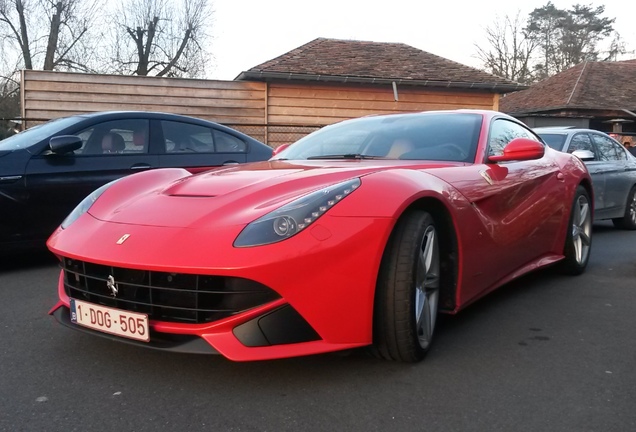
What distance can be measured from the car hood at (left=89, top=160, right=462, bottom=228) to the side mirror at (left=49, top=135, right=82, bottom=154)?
1.90 m

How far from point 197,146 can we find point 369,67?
11492mm

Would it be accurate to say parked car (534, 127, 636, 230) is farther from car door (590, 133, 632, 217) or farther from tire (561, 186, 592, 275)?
tire (561, 186, 592, 275)

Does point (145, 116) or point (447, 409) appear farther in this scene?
point (145, 116)

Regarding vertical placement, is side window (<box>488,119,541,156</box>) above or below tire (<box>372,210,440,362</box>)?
above

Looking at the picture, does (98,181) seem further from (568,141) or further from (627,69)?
(627,69)

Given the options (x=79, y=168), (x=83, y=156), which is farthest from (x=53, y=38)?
(x=79, y=168)

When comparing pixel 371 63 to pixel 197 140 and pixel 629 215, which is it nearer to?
pixel 629 215

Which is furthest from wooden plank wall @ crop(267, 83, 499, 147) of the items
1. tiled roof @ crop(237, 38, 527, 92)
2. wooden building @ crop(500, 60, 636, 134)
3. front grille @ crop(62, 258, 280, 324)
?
front grille @ crop(62, 258, 280, 324)

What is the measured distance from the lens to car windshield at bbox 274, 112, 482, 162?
3.93 metres

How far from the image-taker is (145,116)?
620 cm

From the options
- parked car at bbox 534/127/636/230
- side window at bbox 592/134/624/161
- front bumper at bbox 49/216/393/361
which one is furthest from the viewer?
side window at bbox 592/134/624/161

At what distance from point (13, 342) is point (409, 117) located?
2826 mm

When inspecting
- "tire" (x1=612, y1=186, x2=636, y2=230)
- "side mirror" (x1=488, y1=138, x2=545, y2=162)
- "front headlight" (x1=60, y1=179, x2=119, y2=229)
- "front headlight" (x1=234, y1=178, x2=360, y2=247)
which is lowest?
"tire" (x1=612, y1=186, x2=636, y2=230)

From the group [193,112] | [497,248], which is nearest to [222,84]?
[193,112]
